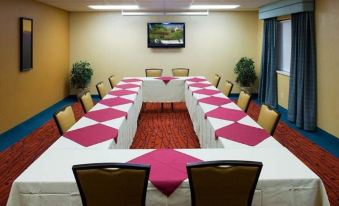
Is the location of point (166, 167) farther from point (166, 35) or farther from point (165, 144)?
point (166, 35)

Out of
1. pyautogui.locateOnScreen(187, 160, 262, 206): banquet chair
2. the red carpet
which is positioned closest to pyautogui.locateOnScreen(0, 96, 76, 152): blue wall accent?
the red carpet

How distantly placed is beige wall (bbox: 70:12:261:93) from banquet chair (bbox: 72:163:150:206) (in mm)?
7534

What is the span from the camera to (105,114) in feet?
12.8

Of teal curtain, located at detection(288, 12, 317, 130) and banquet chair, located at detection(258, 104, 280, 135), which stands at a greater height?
teal curtain, located at detection(288, 12, 317, 130)

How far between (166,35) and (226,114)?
566 cm

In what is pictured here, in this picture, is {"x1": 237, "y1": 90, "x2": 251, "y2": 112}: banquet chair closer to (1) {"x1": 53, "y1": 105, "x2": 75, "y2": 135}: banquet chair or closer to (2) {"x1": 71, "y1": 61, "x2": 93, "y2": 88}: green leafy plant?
(1) {"x1": 53, "y1": 105, "x2": 75, "y2": 135}: banquet chair

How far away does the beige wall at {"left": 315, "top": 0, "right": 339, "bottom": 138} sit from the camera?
5199 millimetres

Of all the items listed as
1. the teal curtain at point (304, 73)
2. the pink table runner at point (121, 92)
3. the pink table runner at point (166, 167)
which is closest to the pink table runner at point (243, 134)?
the pink table runner at point (166, 167)

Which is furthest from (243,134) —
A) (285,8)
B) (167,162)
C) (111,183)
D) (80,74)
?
(80,74)

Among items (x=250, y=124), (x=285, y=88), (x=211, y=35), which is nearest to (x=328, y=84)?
(x=285, y=88)

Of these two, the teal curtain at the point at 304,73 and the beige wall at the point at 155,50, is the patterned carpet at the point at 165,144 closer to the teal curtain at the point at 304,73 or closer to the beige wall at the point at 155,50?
the teal curtain at the point at 304,73

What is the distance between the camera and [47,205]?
201 centimetres

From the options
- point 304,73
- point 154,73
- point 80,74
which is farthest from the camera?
point 80,74

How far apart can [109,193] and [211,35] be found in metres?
7.84
